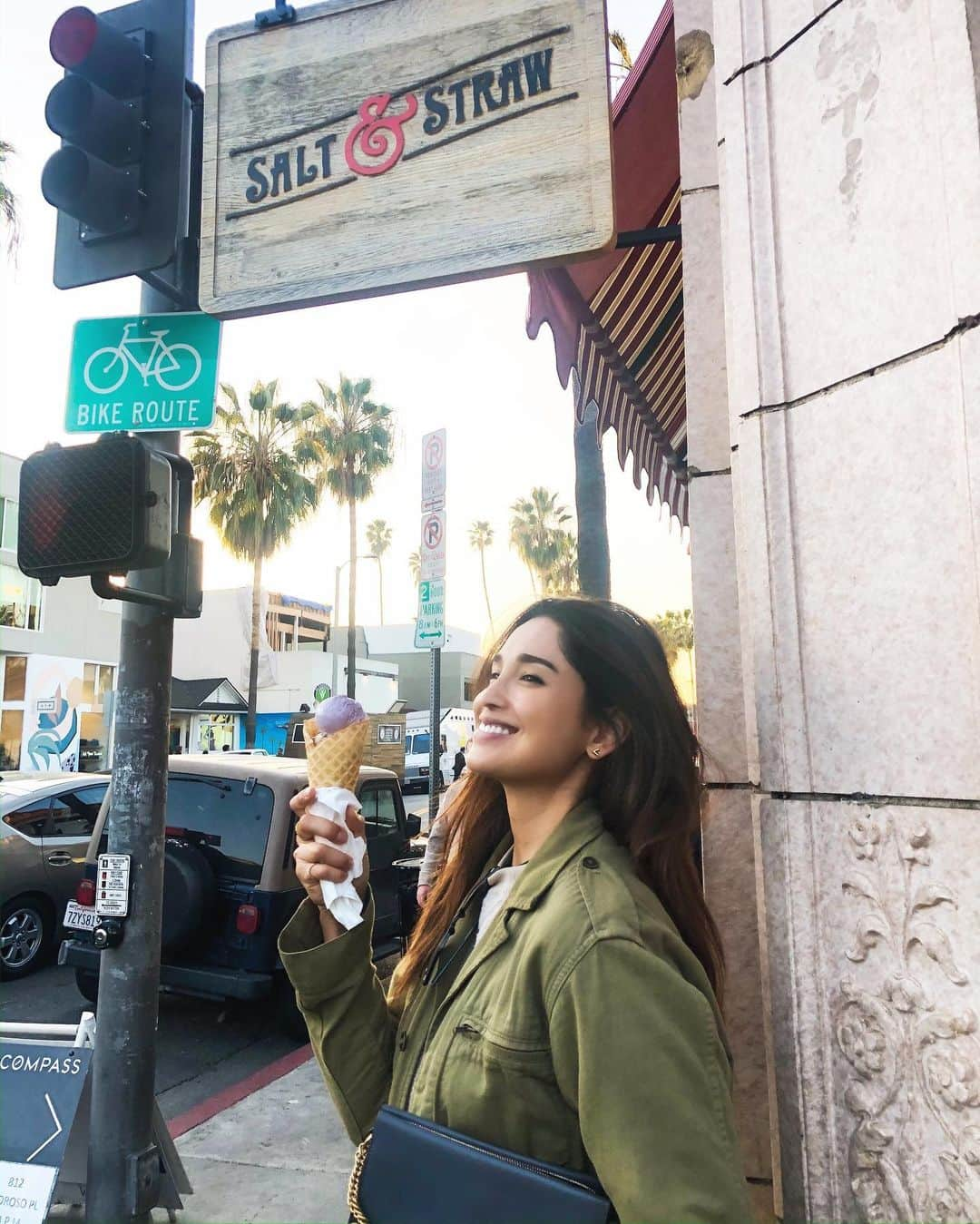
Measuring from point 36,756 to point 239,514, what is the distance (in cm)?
911

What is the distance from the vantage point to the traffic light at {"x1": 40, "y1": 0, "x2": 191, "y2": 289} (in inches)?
120

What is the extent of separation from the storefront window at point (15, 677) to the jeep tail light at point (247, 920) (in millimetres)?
20139

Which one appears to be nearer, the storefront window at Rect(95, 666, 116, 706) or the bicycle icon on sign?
the bicycle icon on sign

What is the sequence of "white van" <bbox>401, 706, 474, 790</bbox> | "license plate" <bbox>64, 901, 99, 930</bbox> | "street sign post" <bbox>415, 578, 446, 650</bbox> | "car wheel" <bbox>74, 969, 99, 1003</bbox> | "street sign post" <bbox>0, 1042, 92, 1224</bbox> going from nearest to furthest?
"street sign post" <bbox>0, 1042, 92, 1224</bbox>, "license plate" <bbox>64, 901, 99, 930</bbox>, "car wheel" <bbox>74, 969, 99, 1003</bbox>, "street sign post" <bbox>415, 578, 446, 650</bbox>, "white van" <bbox>401, 706, 474, 790</bbox>

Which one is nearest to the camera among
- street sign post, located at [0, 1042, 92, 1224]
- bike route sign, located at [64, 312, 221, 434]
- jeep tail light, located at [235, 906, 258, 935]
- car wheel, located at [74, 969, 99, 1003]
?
street sign post, located at [0, 1042, 92, 1224]

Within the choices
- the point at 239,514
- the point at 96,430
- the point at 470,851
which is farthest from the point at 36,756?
the point at 470,851

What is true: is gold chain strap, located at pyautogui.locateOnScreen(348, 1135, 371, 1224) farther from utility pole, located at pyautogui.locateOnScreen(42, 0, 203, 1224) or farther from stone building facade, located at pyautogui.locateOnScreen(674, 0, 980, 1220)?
utility pole, located at pyautogui.locateOnScreen(42, 0, 203, 1224)

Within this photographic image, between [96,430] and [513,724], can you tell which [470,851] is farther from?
[96,430]

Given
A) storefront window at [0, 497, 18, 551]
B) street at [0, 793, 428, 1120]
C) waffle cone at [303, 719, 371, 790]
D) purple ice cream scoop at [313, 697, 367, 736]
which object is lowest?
street at [0, 793, 428, 1120]

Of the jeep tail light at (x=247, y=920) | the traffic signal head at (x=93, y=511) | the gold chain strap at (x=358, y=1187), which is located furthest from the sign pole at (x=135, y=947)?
the jeep tail light at (x=247, y=920)

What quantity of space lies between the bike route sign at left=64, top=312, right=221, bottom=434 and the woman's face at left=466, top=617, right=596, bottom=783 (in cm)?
205

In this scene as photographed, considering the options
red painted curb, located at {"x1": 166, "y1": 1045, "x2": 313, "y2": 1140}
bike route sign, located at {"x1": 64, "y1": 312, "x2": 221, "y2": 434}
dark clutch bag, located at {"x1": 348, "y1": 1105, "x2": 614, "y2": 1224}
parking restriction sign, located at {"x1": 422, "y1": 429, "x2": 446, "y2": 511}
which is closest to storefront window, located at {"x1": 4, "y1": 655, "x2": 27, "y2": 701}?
parking restriction sign, located at {"x1": 422, "y1": 429, "x2": 446, "y2": 511}

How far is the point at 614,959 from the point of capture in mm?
1255

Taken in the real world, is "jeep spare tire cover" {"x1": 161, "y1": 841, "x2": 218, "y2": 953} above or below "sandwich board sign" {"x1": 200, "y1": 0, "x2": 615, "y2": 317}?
below
